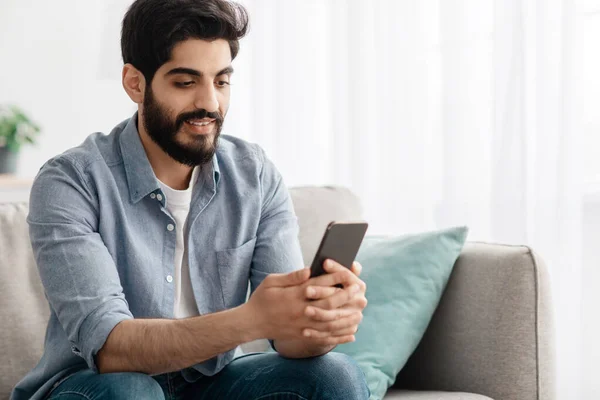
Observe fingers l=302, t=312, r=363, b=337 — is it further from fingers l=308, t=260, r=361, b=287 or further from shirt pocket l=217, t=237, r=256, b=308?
Answer: shirt pocket l=217, t=237, r=256, b=308

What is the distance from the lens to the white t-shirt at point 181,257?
161 centimetres

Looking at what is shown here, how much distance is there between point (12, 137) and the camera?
3363 mm

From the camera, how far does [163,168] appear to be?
1.68 meters

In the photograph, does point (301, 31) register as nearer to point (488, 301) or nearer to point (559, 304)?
point (559, 304)

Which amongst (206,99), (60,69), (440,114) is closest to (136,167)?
→ (206,99)

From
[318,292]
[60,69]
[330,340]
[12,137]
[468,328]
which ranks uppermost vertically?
[60,69]

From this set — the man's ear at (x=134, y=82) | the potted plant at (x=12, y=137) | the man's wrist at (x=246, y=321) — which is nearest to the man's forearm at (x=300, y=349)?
the man's wrist at (x=246, y=321)

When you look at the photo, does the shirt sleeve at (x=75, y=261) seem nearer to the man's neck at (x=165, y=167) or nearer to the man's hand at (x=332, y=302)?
the man's neck at (x=165, y=167)

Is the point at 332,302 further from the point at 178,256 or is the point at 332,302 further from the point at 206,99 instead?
the point at 206,99

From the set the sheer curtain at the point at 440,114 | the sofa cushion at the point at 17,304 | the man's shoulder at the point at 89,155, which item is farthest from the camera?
the sheer curtain at the point at 440,114

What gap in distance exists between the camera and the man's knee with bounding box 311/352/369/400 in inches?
54.6

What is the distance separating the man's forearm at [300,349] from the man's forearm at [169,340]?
0.14m

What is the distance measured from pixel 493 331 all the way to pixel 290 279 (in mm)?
612

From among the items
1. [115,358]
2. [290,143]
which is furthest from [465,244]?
[290,143]
